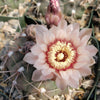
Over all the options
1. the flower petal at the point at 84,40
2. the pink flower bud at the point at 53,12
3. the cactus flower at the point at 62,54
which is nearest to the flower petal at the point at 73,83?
the cactus flower at the point at 62,54

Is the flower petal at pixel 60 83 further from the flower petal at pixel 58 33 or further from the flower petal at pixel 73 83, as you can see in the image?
the flower petal at pixel 58 33

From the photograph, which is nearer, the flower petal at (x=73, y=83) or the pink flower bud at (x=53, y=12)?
the flower petal at (x=73, y=83)

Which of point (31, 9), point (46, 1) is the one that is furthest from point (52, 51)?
point (31, 9)

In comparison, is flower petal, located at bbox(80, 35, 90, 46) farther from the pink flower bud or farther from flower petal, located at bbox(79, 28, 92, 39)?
the pink flower bud

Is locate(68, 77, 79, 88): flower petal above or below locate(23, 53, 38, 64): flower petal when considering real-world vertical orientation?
below

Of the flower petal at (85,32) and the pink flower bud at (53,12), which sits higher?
the pink flower bud at (53,12)

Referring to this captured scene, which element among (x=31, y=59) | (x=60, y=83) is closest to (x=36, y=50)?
(x=31, y=59)

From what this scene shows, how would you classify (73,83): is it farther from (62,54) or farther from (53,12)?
(53,12)

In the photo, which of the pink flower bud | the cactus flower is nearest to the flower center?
the cactus flower

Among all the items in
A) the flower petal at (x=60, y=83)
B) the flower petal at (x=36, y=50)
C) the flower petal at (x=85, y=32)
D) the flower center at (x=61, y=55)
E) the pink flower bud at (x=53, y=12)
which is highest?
the pink flower bud at (x=53, y=12)
